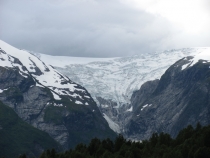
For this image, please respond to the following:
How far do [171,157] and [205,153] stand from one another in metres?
11.1

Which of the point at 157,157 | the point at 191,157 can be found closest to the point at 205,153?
the point at 191,157

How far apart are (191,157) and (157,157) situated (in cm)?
1496

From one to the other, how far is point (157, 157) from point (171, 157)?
13318 mm

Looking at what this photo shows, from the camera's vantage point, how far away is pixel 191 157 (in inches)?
7436

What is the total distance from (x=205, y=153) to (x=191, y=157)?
5988 millimetres

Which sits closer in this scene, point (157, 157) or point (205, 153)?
point (205, 153)

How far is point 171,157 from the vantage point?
187 meters

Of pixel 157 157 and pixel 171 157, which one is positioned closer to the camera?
pixel 171 157

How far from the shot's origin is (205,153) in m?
185

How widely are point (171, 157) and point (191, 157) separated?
282 inches

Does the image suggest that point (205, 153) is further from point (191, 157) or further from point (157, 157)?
point (157, 157)

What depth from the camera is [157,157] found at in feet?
655
